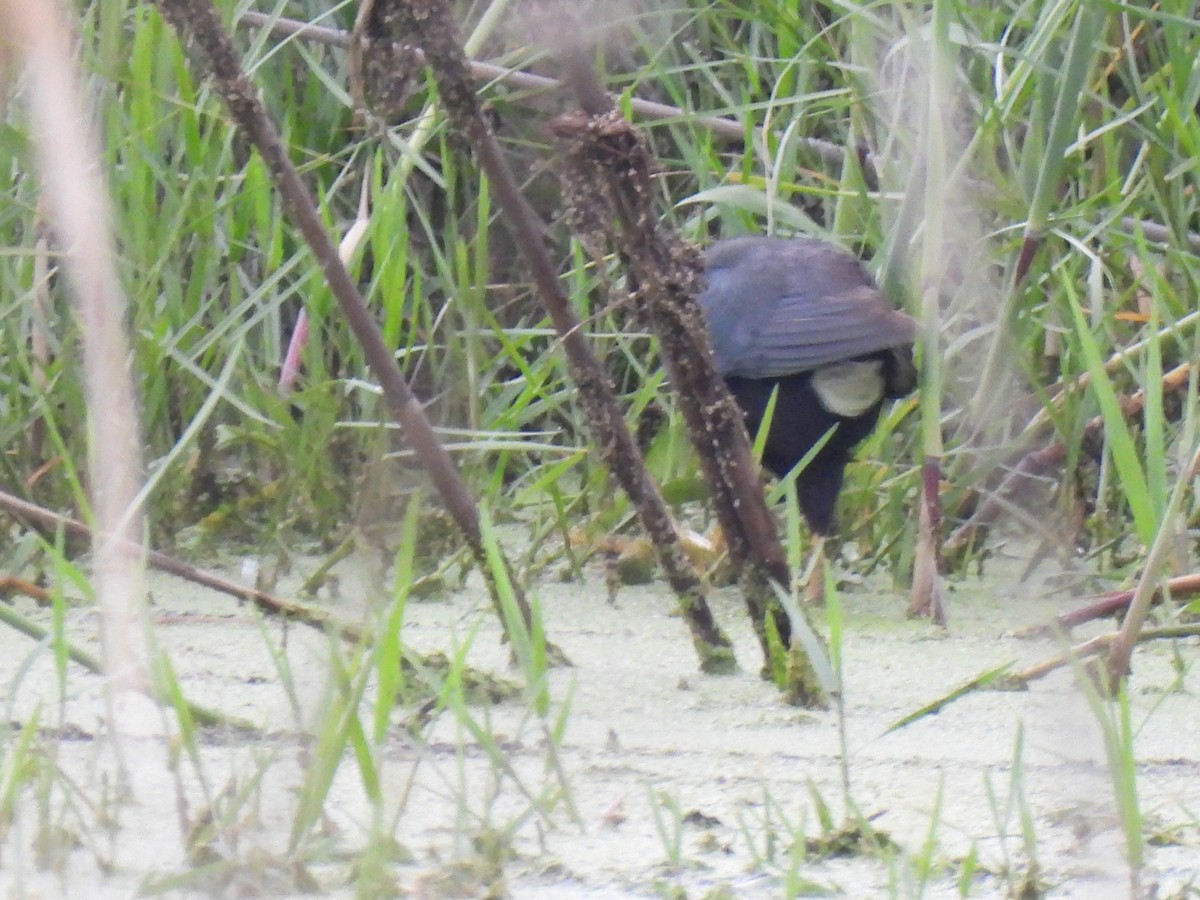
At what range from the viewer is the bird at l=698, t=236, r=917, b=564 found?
2.46m

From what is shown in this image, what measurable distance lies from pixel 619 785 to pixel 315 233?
51 cm

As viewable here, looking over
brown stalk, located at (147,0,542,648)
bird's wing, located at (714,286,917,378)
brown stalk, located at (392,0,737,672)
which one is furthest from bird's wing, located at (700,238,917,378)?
brown stalk, located at (147,0,542,648)

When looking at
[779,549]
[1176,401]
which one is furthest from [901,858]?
[1176,401]

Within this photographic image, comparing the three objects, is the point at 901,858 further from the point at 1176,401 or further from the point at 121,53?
the point at 121,53

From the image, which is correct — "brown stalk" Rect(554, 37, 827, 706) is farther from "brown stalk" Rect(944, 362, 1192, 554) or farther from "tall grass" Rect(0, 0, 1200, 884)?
"brown stalk" Rect(944, 362, 1192, 554)

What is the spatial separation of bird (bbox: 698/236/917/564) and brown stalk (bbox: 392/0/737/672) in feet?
2.48

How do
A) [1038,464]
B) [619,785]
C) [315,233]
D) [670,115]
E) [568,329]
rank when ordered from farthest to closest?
[670,115] < [1038,464] < [568,329] < [315,233] < [619,785]

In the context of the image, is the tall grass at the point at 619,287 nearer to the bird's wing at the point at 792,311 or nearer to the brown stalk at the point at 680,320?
the bird's wing at the point at 792,311

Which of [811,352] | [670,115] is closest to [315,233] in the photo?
[811,352]

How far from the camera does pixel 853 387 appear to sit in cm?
254

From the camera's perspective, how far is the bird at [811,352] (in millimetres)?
2461

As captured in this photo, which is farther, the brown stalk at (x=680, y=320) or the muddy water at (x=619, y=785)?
the brown stalk at (x=680, y=320)

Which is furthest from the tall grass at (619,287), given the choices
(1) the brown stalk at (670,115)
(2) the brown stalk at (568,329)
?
(2) the brown stalk at (568,329)

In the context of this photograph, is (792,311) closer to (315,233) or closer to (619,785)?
(315,233)
